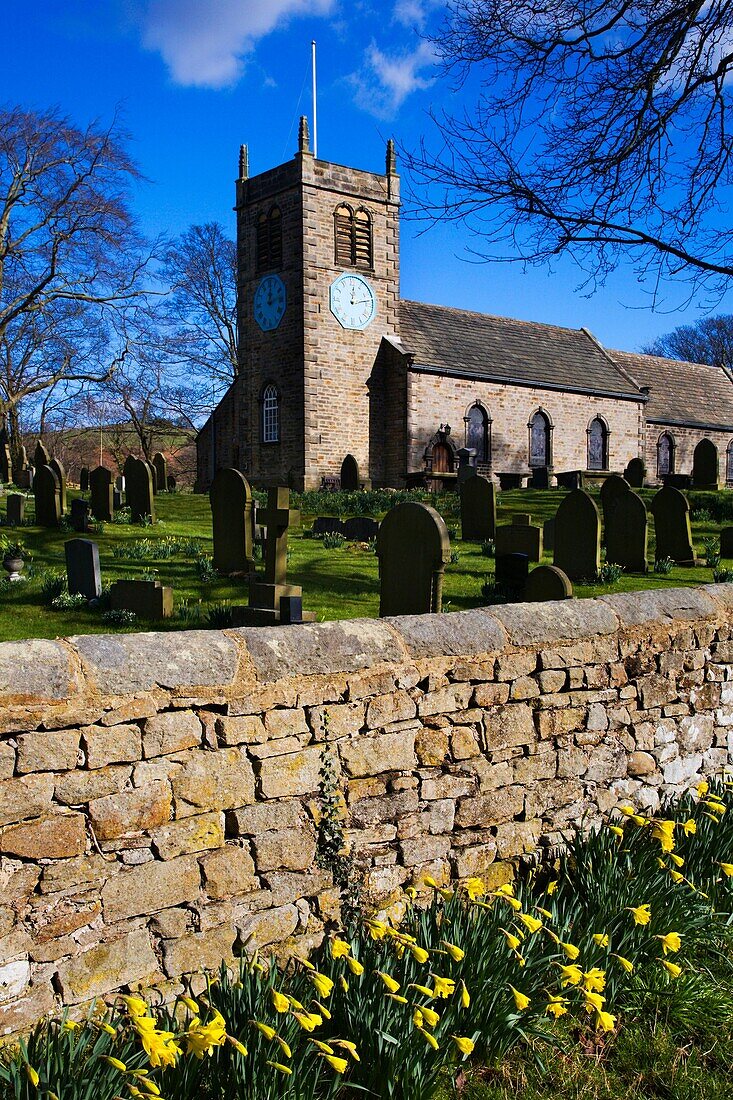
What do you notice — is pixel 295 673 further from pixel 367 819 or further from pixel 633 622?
pixel 633 622

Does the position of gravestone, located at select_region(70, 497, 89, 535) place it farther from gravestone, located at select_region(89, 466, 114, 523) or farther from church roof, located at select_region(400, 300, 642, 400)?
church roof, located at select_region(400, 300, 642, 400)

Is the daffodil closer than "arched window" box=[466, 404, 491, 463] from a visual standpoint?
Yes

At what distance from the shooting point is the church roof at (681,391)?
1423 inches

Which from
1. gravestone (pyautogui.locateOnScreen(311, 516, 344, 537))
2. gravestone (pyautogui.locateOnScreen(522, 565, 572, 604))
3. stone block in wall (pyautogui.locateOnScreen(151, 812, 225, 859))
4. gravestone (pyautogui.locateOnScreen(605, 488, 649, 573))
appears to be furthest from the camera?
gravestone (pyautogui.locateOnScreen(311, 516, 344, 537))

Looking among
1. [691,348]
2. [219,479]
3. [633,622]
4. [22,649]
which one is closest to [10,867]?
[22,649]

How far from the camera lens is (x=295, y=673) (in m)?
3.86

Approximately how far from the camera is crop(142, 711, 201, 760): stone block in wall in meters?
3.40

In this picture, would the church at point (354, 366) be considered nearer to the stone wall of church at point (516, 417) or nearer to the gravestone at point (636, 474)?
the stone wall of church at point (516, 417)

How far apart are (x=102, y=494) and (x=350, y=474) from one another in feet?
37.9

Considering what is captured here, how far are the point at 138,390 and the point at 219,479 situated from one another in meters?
28.5

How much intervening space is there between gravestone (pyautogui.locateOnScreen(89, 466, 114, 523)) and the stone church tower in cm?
1229

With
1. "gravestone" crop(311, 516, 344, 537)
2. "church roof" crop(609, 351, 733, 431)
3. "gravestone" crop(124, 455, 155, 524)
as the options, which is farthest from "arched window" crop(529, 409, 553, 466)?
"gravestone" crop(124, 455, 155, 524)

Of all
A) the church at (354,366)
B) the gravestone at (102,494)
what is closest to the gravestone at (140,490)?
the gravestone at (102,494)

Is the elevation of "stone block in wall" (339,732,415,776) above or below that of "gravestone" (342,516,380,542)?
below
